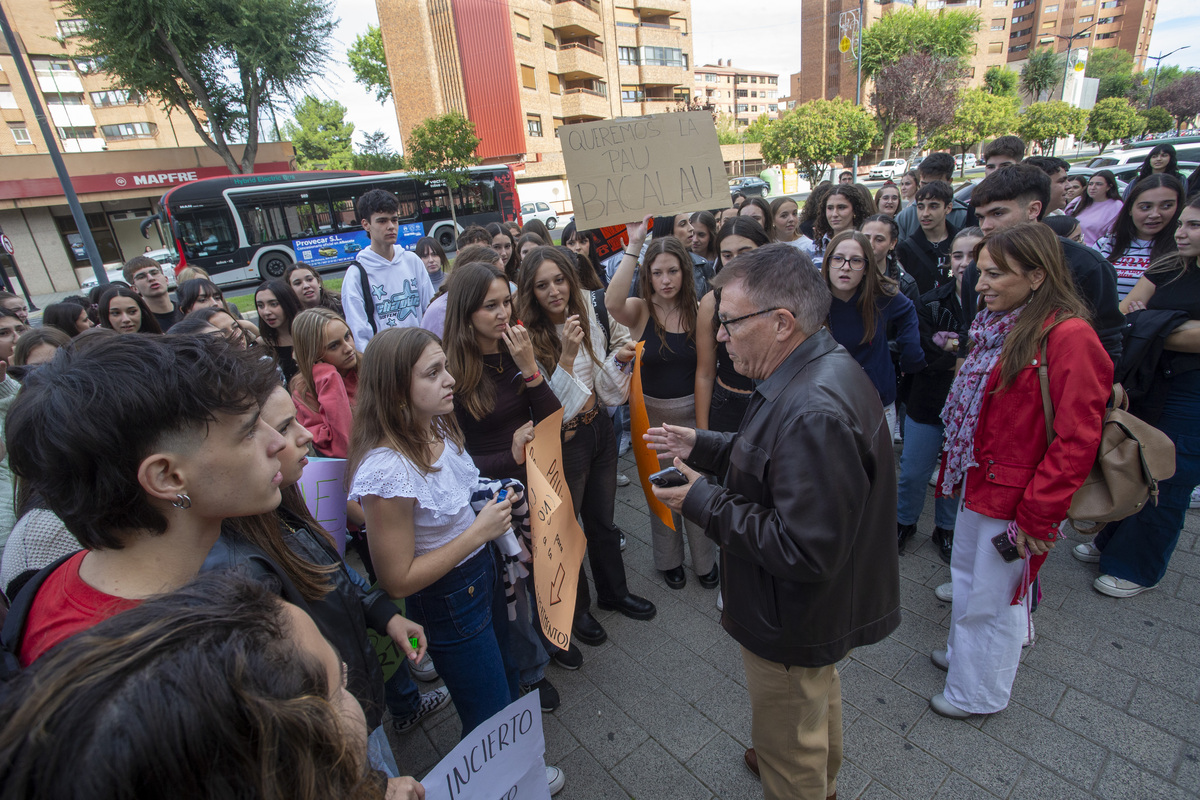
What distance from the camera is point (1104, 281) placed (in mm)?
2465

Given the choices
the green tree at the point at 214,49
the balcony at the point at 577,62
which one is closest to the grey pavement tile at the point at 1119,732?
the green tree at the point at 214,49

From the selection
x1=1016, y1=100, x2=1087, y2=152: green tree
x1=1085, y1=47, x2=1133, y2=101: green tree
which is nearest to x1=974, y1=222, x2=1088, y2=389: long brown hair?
x1=1016, y1=100, x2=1087, y2=152: green tree

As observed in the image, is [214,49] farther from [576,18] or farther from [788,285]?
[788,285]

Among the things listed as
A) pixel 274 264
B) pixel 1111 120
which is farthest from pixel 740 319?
pixel 1111 120

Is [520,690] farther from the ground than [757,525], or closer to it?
closer to it

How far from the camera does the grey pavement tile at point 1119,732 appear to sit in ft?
7.04

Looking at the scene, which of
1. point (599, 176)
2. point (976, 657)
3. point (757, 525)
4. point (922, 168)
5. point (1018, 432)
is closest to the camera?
point (757, 525)

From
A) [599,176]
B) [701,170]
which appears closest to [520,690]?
[599,176]

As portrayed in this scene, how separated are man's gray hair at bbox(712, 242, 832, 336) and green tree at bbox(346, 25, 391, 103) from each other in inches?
1916

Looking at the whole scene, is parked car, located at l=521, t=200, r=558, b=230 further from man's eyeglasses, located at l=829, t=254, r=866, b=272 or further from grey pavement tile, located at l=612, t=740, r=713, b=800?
grey pavement tile, located at l=612, t=740, r=713, b=800

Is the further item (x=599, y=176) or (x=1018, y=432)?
(x=599, y=176)

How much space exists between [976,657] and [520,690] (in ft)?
6.66

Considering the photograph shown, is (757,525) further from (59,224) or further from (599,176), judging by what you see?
(59,224)

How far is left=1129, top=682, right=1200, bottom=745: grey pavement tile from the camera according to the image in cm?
224
